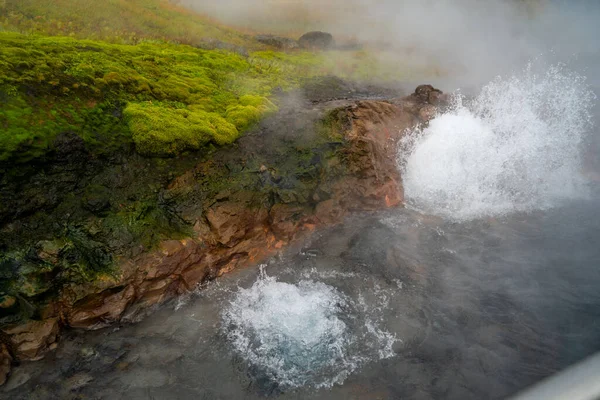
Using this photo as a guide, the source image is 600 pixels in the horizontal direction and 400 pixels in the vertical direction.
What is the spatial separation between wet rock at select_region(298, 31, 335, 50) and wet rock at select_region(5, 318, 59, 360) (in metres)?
23.1

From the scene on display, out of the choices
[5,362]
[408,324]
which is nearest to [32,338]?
[5,362]

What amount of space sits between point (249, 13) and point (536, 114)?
A: 926 inches

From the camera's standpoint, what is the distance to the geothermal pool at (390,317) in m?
6.87

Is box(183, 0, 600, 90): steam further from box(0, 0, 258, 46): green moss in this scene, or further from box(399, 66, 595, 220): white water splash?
box(399, 66, 595, 220): white water splash

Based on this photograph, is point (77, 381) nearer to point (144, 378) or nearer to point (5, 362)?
point (144, 378)

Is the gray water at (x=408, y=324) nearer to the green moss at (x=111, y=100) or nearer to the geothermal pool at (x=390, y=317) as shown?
the geothermal pool at (x=390, y=317)

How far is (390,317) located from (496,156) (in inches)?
361

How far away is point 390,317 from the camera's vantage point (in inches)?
Answer: 326

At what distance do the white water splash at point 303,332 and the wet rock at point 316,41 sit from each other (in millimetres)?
20941

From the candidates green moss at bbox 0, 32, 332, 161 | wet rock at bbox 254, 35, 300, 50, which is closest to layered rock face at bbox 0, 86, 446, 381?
green moss at bbox 0, 32, 332, 161

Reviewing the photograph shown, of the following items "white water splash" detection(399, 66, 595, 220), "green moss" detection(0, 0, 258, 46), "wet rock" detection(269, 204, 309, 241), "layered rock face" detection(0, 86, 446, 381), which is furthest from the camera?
"green moss" detection(0, 0, 258, 46)

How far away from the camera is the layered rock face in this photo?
759 cm

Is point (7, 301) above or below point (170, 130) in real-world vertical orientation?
below

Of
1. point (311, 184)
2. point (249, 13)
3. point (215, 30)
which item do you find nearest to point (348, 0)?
point (249, 13)
